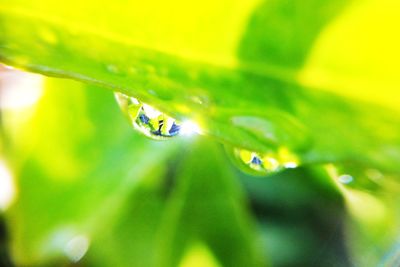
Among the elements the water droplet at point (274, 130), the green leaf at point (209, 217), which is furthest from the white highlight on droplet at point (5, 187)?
the water droplet at point (274, 130)

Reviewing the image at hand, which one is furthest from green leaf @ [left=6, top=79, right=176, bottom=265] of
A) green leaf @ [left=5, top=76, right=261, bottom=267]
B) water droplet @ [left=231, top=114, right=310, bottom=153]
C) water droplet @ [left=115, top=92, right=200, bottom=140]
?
water droplet @ [left=231, top=114, right=310, bottom=153]

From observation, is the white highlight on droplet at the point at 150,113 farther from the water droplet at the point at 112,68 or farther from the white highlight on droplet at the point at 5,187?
the white highlight on droplet at the point at 5,187

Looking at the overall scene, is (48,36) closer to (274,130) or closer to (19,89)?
(274,130)

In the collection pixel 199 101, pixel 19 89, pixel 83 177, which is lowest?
pixel 199 101

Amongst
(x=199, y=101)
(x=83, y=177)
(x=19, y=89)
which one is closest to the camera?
(x=199, y=101)

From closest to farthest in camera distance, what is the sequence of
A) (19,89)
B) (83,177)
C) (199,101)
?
(199,101) < (83,177) < (19,89)

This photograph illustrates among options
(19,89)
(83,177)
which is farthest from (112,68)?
(19,89)
